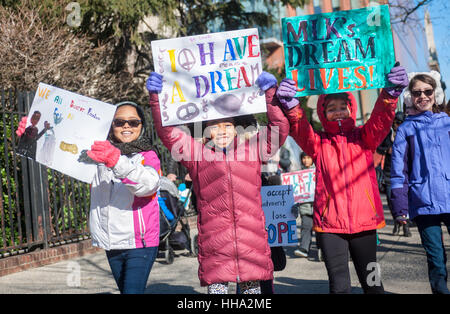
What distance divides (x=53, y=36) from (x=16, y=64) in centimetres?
104

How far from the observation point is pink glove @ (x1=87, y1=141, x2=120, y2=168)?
314cm

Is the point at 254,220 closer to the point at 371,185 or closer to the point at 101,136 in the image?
the point at 371,185

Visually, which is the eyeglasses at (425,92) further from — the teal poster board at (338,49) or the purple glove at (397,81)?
the purple glove at (397,81)

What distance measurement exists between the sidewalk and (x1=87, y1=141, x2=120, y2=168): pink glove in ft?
8.90

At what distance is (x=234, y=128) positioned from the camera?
3729 millimetres

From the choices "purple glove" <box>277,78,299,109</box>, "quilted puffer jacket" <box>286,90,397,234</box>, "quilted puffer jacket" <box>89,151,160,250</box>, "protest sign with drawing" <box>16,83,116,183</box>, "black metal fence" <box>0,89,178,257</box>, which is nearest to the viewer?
"quilted puffer jacket" <box>89,151,160,250</box>

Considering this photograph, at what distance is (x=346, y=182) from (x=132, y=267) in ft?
5.13

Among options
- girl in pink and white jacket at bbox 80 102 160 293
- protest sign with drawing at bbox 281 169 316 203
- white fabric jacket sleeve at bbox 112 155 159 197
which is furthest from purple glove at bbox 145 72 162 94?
protest sign with drawing at bbox 281 169 316 203

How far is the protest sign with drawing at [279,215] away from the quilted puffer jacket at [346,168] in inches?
37.4

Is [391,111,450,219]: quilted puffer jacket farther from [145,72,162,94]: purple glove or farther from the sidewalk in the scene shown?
[145,72,162,94]: purple glove

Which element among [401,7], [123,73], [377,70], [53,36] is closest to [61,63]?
[53,36]

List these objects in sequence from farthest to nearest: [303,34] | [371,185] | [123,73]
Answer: [123,73] < [303,34] < [371,185]

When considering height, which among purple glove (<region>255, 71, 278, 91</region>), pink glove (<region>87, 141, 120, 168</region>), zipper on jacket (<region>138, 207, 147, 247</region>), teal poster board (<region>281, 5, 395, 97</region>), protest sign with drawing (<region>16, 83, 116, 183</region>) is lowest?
zipper on jacket (<region>138, 207, 147, 247</region>)
